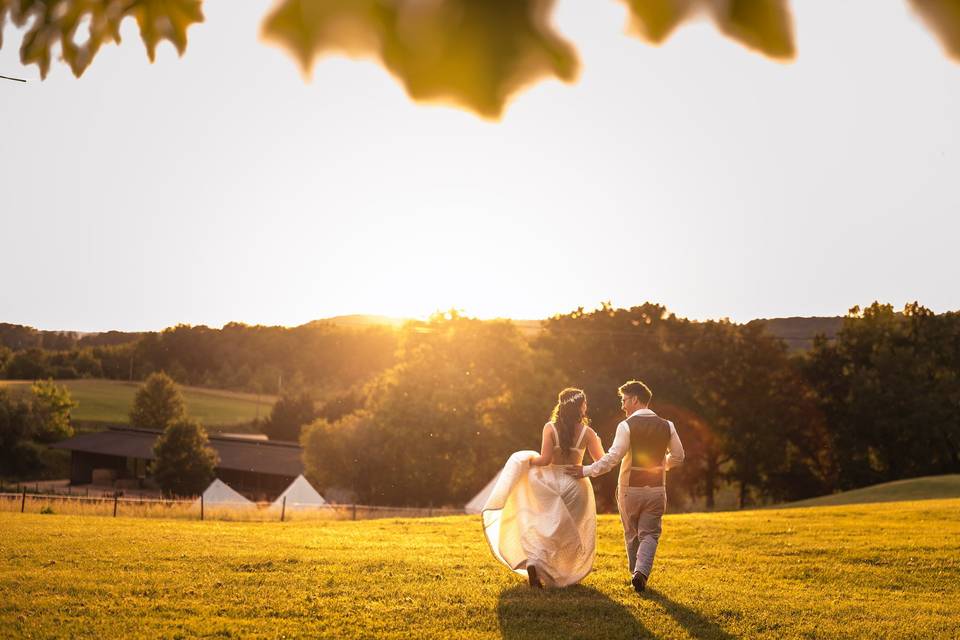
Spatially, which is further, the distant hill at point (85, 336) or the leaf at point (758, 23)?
the distant hill at point (85, 336)

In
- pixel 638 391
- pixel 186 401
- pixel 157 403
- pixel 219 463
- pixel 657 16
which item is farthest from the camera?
pixel 186 401

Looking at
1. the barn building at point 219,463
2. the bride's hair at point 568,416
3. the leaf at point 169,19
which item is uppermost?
the leaf at point 169,19

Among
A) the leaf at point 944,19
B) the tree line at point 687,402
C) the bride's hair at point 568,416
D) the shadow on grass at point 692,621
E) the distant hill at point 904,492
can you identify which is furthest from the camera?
the tree line at point 687,402

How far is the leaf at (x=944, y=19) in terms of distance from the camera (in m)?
1.05

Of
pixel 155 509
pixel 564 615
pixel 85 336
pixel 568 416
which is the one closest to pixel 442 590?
pixel 564 615

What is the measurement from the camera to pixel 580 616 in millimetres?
8977

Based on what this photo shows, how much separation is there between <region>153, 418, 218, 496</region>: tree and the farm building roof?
6.33 m

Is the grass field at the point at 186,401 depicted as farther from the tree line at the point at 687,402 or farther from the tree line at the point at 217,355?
the tree line at the point at 687,402

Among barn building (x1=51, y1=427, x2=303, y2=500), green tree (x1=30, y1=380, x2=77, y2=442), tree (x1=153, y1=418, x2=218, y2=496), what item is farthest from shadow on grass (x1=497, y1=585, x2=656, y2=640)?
green tree (x1=30, y1=380, x2=77, y2=442)

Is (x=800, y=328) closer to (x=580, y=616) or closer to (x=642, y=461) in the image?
(x=642, y=461)

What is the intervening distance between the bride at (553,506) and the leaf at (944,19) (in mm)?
8988

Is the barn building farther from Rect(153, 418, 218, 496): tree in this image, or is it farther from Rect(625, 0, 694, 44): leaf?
Rect(625, 0, 694, 44): leaf

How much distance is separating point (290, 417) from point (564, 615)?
8352 centimetres

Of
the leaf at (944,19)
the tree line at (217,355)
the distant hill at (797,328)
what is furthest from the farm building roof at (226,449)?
the leaf at (944,19)
